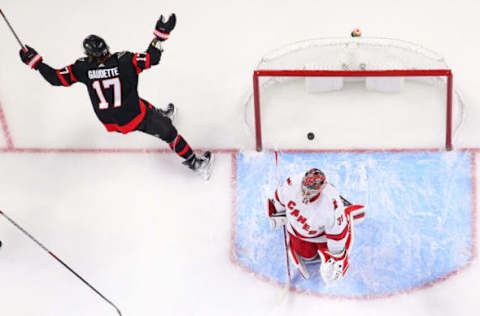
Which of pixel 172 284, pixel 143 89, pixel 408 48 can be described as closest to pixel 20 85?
pixel 143 89

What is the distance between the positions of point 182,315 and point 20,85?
6.58 feet

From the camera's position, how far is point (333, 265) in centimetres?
311

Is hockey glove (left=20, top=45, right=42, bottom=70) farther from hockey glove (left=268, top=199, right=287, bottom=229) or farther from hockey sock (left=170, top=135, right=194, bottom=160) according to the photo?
hockey glove (left=268, top=199, right=287, bottom=229)

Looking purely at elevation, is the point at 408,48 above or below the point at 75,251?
above

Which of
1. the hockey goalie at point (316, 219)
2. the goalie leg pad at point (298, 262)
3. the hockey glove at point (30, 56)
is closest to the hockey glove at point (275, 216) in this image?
the hockey goalie at point (316, 219)

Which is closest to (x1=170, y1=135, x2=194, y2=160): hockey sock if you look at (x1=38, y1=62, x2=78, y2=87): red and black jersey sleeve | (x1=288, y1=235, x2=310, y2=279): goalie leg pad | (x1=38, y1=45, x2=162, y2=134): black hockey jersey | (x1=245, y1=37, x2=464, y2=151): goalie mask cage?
(x1=38, y1=45, x2=162, y2=134): black hockey jersey

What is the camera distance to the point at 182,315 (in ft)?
11.4

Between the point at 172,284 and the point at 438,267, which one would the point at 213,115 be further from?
the point at 438,267

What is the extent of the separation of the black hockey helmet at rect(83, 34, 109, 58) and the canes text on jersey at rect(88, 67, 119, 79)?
0.34 feet

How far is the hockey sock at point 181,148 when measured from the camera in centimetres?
346

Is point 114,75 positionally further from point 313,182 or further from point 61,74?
point 313,182

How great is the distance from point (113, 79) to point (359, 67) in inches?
60.4

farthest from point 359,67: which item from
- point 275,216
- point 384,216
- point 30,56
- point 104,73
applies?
point 30,56

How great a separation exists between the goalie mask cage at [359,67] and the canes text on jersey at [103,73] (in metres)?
0.94
